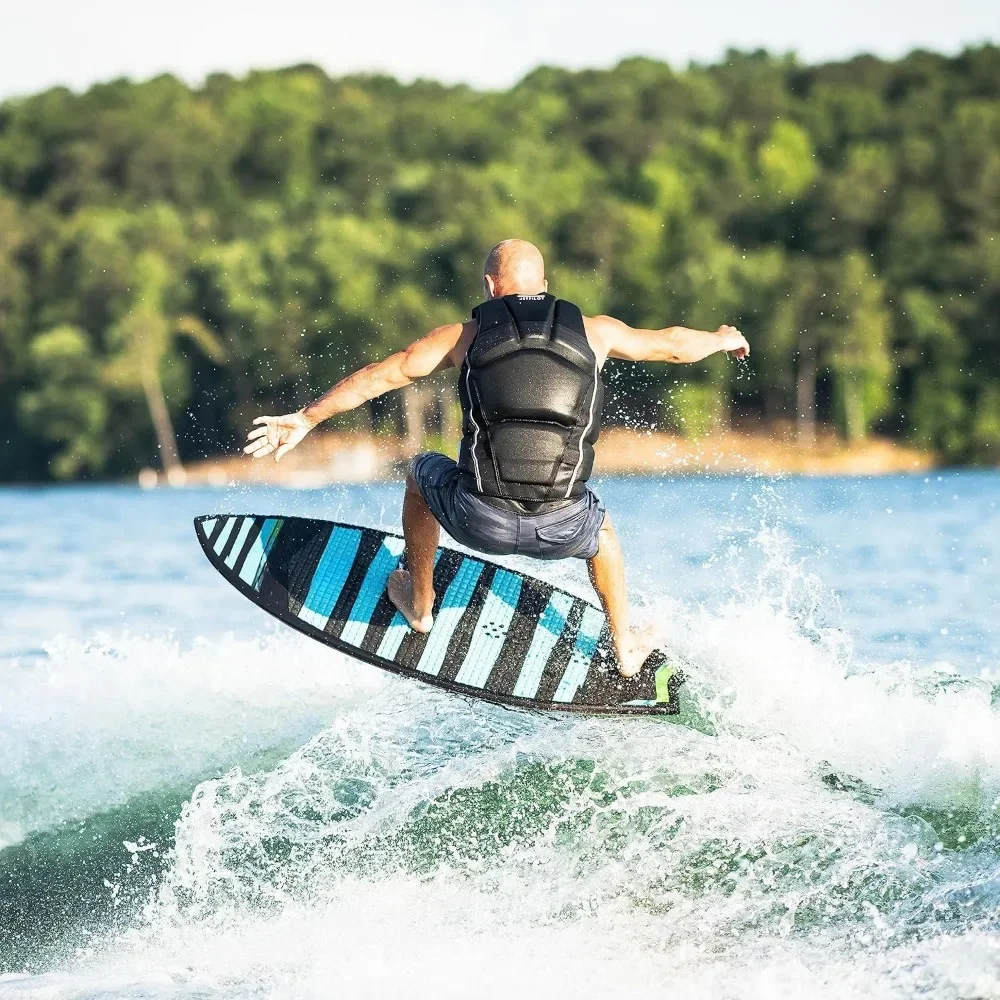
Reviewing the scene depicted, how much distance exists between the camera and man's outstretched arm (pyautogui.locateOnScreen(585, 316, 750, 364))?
600 cm

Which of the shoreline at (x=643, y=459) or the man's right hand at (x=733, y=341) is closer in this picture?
the man's right hand at (x=733, y=341)

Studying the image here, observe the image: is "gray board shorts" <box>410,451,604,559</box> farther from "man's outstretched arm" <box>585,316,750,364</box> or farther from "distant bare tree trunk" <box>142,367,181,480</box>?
"distant bare tree trunk" <box>142,367,181,480</box>

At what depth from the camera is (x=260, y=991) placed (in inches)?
207

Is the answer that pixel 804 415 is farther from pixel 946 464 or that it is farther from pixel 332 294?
pixel 332 294

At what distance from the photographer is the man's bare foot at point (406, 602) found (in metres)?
7.05

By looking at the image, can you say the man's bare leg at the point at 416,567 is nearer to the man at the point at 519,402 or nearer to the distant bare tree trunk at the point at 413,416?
the man at the point at 519,402

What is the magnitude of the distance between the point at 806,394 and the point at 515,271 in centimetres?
4860

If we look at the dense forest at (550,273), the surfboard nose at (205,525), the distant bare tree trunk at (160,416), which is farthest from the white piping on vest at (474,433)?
the distant bare tree trunk at (160,416)

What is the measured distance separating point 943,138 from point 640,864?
64.4 metres

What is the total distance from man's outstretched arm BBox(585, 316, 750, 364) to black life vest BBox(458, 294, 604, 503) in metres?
0.09

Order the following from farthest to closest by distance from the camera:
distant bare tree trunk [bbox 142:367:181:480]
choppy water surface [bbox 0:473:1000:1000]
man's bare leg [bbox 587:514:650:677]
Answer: distant bare tree trunk [bbox 142:367:181:480], man's bare leg [bbox 587:514:650:677], choppy water surface [bbox 0:473:1000:1000]

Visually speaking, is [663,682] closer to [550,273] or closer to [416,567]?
[416,567]

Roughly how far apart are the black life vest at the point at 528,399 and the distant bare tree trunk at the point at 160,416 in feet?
162

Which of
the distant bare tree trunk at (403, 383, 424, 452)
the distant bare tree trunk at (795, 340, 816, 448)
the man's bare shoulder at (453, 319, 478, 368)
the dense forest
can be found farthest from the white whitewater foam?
the distant bare tree trunk at (795, 340, 816, 448)
